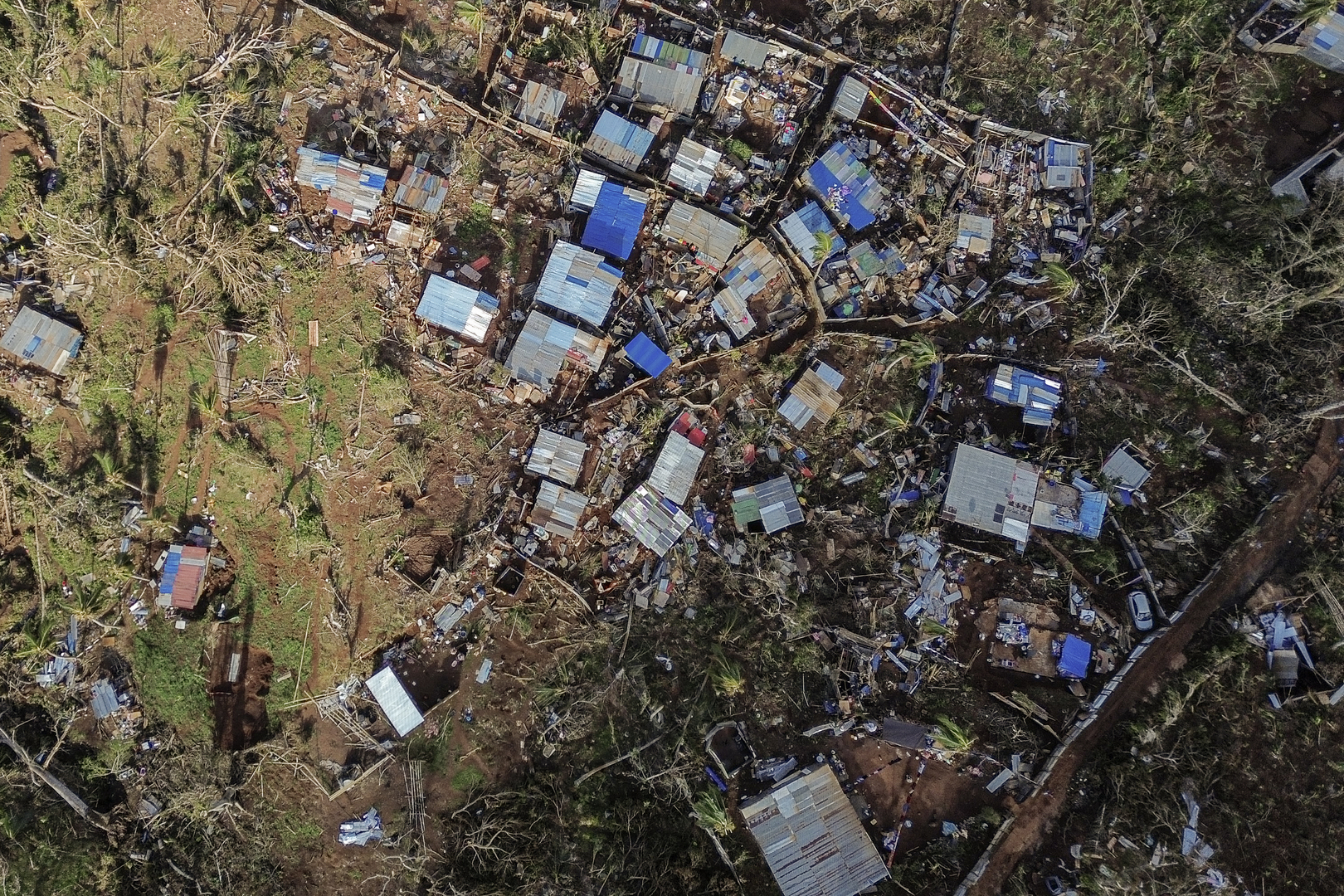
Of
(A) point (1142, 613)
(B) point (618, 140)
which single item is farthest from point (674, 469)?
(A) point (1142, 613)

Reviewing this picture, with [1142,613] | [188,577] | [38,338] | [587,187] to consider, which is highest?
[587,187]

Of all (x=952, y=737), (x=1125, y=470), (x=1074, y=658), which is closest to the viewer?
(x=952, y=737)

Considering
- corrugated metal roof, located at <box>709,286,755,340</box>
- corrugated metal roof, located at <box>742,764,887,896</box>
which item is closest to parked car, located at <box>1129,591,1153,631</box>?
corrugated metal roof, located at <box>742,764,887,896</box>

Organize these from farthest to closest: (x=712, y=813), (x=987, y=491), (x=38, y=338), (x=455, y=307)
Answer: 1. (x=38, y=338)
2. (x=455, y=307)
3. (x=987, y=491)
4. (x=712, y=813)

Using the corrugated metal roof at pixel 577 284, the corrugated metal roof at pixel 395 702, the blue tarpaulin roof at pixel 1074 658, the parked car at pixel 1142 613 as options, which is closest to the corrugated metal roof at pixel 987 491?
the blue tarpaulin roof at pixel 1074 658

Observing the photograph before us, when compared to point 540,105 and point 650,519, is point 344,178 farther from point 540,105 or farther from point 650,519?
point 650,519

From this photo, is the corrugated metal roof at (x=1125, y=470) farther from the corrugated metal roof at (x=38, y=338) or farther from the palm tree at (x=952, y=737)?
the corrugated metal roof at (x=38, y=338)

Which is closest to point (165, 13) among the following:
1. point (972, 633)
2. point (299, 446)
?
point (299, 446)
